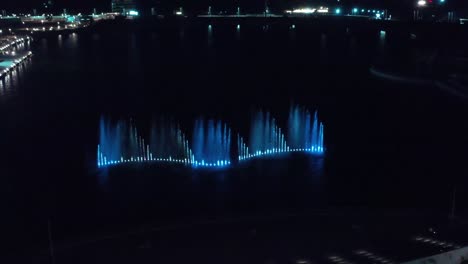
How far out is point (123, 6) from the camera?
258 feet

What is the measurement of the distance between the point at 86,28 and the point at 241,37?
1962 cm

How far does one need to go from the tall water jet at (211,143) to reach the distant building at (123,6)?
209 ft

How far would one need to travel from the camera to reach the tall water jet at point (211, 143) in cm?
1310

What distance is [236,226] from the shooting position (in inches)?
316

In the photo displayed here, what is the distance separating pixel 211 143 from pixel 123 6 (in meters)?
68.1

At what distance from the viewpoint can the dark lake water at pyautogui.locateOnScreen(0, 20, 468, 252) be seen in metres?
10.5

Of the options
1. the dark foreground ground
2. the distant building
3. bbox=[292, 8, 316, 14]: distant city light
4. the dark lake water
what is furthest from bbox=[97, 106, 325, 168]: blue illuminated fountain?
the distant building

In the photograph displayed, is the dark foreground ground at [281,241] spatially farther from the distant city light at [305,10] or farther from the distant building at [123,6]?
the distant building at [123,6]

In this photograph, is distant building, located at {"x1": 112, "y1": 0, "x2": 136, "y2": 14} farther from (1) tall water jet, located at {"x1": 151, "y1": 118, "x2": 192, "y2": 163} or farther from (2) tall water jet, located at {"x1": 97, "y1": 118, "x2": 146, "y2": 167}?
(1) tall water jet, located at {"x1": 151, "y1": 118, "x2": 192, "y2": 163}

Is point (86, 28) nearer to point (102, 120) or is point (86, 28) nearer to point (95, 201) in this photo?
point (102, 120)

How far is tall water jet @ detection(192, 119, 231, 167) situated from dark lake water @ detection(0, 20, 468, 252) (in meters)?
0.63

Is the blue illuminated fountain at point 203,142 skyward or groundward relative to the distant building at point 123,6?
groundward

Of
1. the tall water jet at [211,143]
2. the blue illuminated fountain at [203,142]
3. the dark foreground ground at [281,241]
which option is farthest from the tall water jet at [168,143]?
the dark foreground ground at [281,241]

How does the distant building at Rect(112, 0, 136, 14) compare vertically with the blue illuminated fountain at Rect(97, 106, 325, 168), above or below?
above
